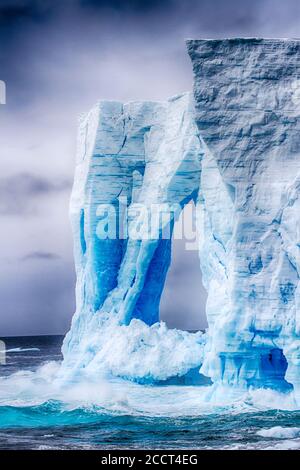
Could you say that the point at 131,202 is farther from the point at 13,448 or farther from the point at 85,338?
the point at 13,448

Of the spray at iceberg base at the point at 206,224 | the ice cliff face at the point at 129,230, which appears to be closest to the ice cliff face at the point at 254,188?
the spray at iceberg base at the point at 206,224

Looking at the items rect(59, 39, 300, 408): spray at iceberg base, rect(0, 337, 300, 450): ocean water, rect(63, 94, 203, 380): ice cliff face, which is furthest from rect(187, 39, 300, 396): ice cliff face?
rect(63, 94, 203, 380): ice cliff face

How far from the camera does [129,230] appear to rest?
45.3 feet

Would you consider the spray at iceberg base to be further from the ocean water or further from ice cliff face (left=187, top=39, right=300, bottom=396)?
the ocean water

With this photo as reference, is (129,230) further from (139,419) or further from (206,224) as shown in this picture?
(139,419)

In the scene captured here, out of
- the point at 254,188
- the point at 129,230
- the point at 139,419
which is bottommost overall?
the point at 139,419

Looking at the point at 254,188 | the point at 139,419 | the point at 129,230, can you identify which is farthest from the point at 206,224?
the point at 139,419

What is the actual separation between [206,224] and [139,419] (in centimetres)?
279

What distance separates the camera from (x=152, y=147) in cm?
1388

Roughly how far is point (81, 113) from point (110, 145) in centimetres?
129

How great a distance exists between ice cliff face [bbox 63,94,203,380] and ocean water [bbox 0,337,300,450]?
0.52 m

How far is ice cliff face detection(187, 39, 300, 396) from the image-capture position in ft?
35.1

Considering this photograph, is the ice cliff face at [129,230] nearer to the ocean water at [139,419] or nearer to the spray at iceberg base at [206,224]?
the spray at iceberg base at [206,224]

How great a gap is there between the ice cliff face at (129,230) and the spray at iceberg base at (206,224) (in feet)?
0.06
